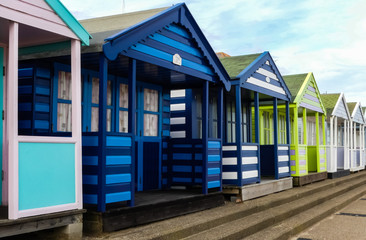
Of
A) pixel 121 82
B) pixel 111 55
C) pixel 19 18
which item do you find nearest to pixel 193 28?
pixel 121 82

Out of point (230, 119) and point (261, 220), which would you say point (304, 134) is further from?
point (261, 220)

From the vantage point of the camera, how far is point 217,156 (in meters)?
8.27

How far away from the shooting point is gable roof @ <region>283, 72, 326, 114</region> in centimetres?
1262

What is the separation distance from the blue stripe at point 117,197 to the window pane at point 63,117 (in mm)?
1391

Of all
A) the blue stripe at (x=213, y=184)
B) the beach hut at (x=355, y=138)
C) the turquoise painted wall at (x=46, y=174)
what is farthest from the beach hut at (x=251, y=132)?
the beach hut at (x=355, y=138)

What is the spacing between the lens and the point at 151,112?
852cm

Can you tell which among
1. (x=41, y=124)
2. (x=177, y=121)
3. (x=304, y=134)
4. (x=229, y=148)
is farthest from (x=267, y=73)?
(x=41, y=124)

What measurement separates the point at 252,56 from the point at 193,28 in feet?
11.0

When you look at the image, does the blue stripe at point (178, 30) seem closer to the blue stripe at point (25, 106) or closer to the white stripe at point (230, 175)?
the blue stripe at point (25, 106)

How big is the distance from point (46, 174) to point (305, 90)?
33.0ft

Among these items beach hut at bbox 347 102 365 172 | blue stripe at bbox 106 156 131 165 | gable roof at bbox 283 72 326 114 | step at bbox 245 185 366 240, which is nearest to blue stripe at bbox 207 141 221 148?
step at bbox 245 185 366 240

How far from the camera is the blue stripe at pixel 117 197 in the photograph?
5441 mm

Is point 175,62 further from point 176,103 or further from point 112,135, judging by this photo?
point 176,103

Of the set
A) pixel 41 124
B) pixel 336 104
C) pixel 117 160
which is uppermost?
pixel 336 104
